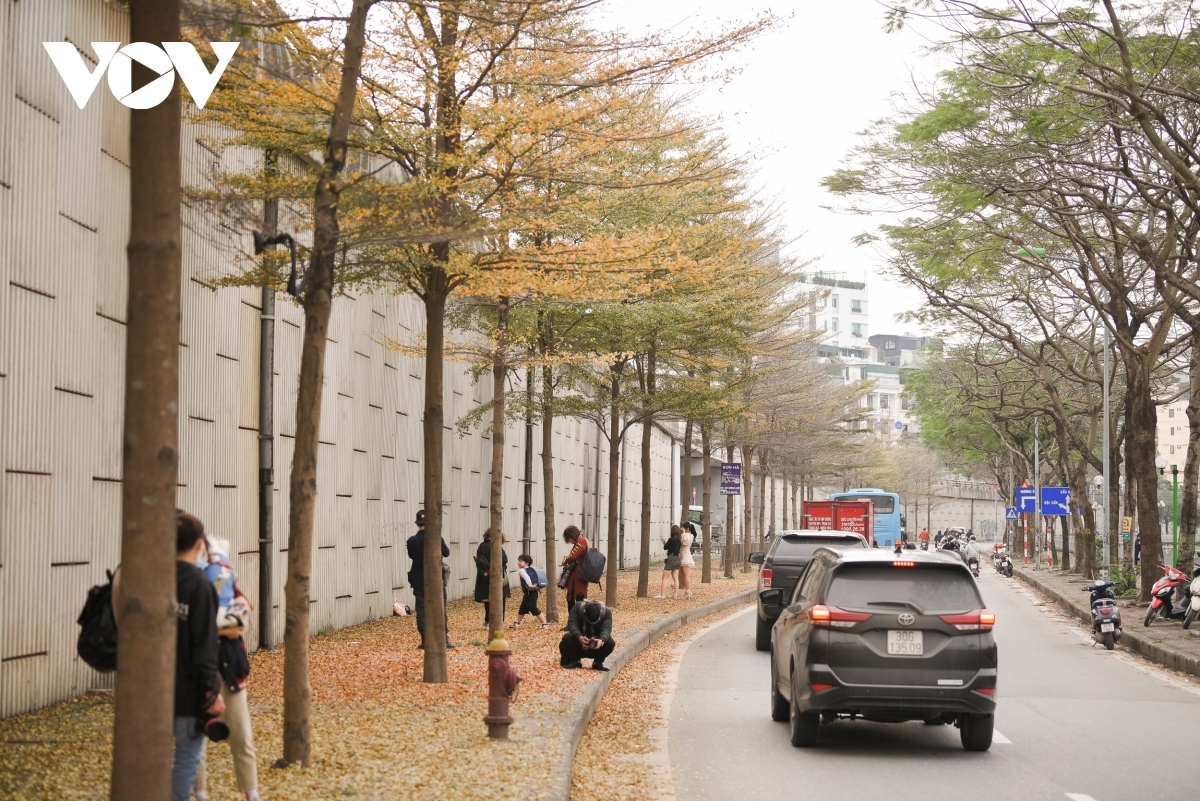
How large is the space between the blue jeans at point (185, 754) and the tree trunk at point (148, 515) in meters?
0.94

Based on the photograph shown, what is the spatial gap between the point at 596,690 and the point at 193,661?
742 cm

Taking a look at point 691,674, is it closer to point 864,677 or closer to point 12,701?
point 864,677

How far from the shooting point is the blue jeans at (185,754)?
6391mm

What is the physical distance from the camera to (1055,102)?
18.5 metres

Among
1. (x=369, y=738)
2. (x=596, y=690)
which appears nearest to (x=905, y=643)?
(x=596, y=690)

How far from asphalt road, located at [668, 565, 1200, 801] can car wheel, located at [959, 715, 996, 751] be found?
0.38ft

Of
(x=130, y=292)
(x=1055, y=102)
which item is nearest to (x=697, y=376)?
(x=1055, y=102)

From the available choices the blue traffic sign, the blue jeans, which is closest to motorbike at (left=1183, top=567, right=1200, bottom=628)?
the blue jeans

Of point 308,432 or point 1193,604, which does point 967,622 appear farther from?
point 1193,604

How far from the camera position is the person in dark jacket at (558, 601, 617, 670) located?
14.9 m

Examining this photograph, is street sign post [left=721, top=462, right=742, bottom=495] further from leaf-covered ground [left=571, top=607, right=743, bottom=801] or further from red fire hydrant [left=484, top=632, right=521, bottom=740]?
red fire hydrant [left=484, top=632, right=521, bottom=740]

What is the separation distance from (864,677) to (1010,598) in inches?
1177

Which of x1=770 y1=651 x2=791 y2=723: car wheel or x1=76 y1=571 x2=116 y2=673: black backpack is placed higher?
x1=76 y1=571 x2=116 y2=673: black backpack

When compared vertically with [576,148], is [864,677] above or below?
Answer: below
